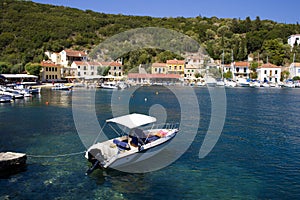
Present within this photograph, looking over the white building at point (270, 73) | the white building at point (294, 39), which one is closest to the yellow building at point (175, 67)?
the white building at point (270, 73)

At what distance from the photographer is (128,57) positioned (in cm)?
9675

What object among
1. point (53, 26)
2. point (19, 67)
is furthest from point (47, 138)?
point (53, 26)

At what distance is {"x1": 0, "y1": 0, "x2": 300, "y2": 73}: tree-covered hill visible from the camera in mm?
96562

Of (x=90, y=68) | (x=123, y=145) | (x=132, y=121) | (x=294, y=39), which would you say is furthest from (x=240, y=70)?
(x=123, y=145)

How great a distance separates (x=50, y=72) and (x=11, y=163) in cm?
6575

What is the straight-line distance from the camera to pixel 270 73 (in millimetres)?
84062

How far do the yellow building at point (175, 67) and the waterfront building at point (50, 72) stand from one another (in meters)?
32.3

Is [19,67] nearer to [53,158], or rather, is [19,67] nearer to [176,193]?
[53,158]

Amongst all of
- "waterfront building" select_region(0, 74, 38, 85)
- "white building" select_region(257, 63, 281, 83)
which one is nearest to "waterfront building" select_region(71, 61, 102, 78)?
"waterfront building" select_region(0, 74, 38, 85)

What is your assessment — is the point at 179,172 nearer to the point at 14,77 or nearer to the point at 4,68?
the point at 14,77

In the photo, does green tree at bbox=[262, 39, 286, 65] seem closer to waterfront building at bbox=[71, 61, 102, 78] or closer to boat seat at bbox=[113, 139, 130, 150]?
waterfront building at bbox=[71, 61, 102, 78]

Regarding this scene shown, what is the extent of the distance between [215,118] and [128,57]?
237ft

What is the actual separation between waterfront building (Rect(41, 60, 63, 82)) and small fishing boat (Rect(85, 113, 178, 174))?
2484 inches

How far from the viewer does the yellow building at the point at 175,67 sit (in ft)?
292
